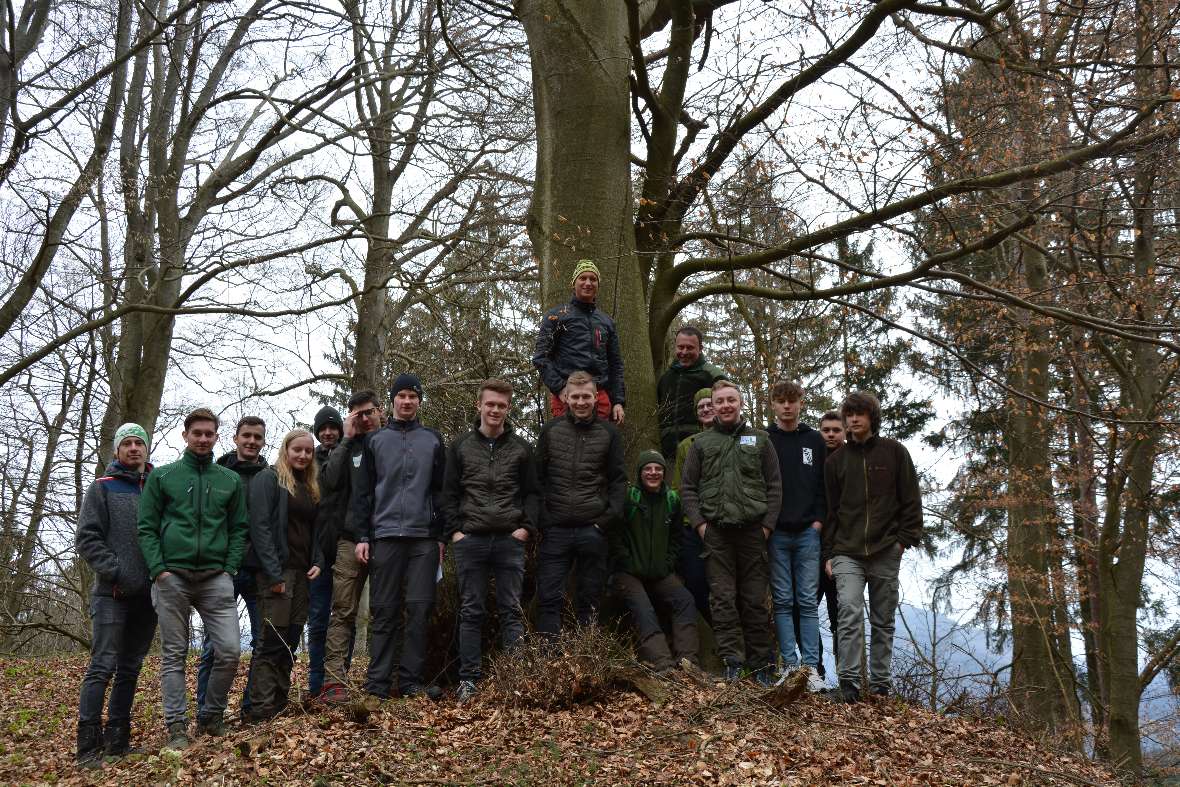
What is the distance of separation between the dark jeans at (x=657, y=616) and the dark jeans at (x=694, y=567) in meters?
0.18

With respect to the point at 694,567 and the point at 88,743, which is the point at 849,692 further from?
the point at 88,743

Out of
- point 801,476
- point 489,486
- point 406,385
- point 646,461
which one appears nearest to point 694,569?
point 646,461

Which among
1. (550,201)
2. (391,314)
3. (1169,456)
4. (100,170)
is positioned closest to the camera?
(550,201)

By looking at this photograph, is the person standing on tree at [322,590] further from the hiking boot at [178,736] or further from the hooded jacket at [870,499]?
the hooded jacket at [870,499]

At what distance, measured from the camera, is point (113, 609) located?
6137 millimetres

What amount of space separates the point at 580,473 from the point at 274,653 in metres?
2.50

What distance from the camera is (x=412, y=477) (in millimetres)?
6641

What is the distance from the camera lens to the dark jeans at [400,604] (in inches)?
251

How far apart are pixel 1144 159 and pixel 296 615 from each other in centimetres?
725

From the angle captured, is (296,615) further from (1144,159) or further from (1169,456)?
(1169,456)

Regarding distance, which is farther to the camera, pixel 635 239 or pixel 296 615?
pixel 635 239

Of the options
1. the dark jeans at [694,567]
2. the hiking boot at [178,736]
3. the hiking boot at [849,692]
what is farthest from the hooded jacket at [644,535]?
the hiking boot at [178,736]

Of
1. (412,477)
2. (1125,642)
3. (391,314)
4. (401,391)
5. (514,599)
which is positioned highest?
→ (391,314)

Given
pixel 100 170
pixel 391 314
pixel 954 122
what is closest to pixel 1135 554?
pixel 954 122
